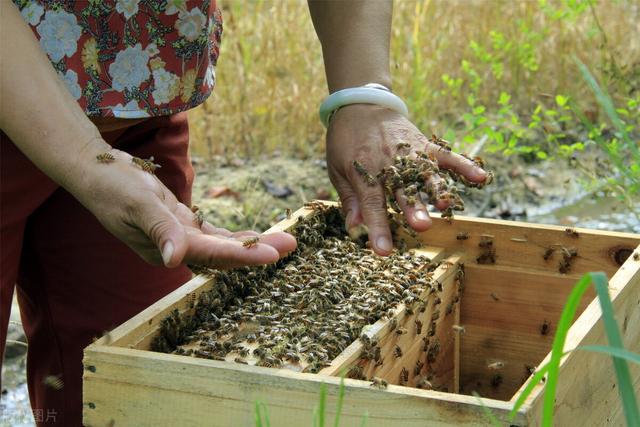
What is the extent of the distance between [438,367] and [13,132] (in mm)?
1420

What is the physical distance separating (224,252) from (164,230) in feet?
0.43

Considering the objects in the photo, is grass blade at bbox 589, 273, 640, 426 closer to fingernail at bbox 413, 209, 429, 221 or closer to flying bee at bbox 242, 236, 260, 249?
flying bee at bbox 242, 236, 260, 249

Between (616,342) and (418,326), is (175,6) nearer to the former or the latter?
(418,326)

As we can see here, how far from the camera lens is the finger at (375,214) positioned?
2527 millimetres

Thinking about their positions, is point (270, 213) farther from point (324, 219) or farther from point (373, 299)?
point (373, 299)

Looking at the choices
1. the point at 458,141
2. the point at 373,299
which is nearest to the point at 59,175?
the point at 373,299

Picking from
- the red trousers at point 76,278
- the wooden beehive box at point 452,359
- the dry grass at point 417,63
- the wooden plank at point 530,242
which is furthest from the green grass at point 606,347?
the dry grass at point 417,63

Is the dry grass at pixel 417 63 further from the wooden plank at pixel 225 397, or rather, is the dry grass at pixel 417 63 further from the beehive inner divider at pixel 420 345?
the wooden plank at pixel 225 397

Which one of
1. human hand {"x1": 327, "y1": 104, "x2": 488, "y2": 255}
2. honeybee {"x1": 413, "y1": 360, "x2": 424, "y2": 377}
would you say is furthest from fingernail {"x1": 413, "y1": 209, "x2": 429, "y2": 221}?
honeybee {"x1": 413, "y1": 360, "x2": 424, "y2": 377}

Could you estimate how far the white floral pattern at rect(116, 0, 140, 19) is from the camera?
259 centimetres

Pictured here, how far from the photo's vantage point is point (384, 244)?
8.28 feet

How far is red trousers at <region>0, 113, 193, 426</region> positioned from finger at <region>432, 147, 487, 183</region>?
0.85m

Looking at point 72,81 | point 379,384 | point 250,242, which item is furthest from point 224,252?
point 72,81

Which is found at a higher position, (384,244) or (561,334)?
(561,334)
